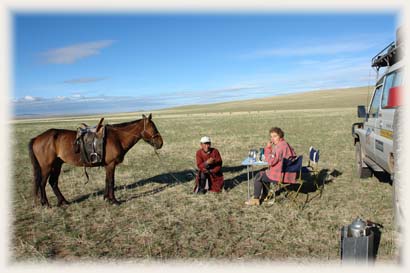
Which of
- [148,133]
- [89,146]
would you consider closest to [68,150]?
[89,146]

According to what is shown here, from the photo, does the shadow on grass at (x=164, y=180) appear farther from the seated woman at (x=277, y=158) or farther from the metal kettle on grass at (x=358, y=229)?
the metal kettle on grass at (x=358, y=229)

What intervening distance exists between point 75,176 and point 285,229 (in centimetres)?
686

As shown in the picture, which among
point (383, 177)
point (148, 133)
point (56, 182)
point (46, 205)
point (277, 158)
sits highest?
point (148, 133)

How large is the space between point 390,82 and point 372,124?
3.68ft

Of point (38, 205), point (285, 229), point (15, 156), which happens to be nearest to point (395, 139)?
point (285, 229)

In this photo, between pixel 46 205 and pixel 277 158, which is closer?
pixel 277 158

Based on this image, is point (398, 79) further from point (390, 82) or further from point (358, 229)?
point (358, 229)

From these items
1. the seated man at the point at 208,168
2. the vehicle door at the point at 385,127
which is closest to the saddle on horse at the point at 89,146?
the seated man at the point at 208,168

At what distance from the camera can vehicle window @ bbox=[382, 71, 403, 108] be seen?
5.21 meters

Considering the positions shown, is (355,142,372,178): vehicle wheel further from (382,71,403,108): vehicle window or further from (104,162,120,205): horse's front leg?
(104,162,120,205): horse's front leg

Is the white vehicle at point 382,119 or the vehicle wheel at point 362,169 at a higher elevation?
the white vehicle at point 382,119

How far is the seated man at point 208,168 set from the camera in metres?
6.83

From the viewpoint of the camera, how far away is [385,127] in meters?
5.44

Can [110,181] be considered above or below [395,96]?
below
